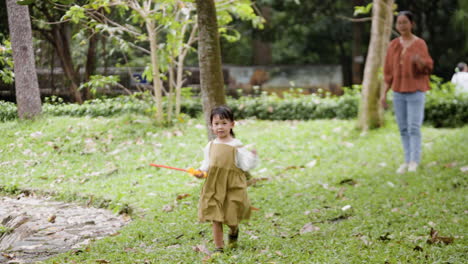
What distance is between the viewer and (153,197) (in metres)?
5.34

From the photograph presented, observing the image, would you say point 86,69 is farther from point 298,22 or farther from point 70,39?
point 298,22

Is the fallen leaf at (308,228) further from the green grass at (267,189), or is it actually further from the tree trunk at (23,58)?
the tree trunk at (23,58)

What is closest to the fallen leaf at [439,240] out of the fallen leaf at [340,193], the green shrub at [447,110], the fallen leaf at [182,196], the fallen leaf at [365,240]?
the fallen leaf at [365,240]

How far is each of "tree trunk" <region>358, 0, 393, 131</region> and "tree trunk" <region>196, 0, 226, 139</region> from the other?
3.96m

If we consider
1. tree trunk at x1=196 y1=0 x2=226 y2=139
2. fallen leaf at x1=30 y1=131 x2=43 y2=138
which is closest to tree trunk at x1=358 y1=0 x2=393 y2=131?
tree trunk at x1=196 y1=0 x2=226 y2=139

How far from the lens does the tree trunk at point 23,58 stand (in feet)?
13.7

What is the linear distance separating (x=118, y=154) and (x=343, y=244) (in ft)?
10.9

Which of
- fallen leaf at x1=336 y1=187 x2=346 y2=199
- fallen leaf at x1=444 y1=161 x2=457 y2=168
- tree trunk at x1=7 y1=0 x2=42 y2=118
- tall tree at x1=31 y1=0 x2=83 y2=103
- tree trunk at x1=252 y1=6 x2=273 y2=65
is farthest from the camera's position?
tree trunk at x1=252 y1=6 x2=273 y2=65

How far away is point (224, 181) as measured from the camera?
3617mm

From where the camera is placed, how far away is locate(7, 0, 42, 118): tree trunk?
13.7ft

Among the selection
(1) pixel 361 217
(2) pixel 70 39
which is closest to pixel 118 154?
(2) pixel 70 39

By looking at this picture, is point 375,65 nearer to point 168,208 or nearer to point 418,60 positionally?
point 418,60

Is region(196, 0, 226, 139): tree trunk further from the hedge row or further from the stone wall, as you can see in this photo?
the hedge row

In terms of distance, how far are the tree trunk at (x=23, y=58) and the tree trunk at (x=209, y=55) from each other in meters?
1.57
